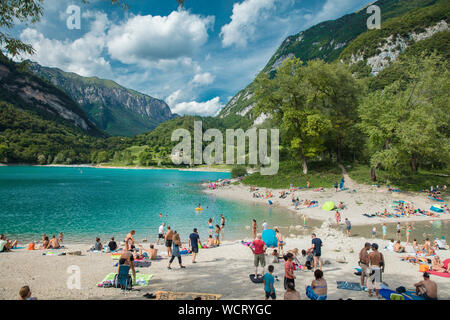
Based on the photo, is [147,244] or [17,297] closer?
[17,297]

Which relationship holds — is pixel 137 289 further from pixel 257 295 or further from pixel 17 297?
pixel 257 295

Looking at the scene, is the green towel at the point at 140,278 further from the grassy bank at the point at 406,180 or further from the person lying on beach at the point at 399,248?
the grassy bank at the point at 406,180

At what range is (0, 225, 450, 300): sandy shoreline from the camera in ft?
31.8

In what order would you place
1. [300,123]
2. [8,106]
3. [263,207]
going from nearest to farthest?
[263,207], [300,123], [8,106]

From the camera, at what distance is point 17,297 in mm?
9109

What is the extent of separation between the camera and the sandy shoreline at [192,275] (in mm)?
9680

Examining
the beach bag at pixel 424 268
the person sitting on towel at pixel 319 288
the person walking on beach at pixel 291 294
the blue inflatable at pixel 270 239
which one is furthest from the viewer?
the blue inflatable at pixel 270 239

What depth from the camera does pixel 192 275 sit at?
12102mm

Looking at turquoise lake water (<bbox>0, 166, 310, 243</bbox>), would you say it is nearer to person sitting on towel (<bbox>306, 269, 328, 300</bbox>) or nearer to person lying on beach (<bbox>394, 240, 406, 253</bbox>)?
person lying on beach (<bbox>394, 240, 406, 253</bbox>)

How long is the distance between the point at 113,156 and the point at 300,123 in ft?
608

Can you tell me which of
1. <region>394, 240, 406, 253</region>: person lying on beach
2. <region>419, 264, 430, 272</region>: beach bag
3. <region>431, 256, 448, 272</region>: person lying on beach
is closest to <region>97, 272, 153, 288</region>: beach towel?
<region>419, 264, 430, 272</region>: beach bag

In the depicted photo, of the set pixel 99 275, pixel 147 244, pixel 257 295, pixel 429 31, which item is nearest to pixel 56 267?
pixel 99 275

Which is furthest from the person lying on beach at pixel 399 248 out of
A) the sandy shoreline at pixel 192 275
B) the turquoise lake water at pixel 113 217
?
the turquoise lake water at pixel 113 217

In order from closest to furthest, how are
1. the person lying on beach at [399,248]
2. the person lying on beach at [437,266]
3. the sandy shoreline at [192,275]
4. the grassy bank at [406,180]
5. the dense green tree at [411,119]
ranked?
the sandy shoreline at [192,275] → the person lying on beach at [437,266] → the person lying on beach at [399,248] → the dense green tree at [411,119] → the grassy bank at [406,180]
